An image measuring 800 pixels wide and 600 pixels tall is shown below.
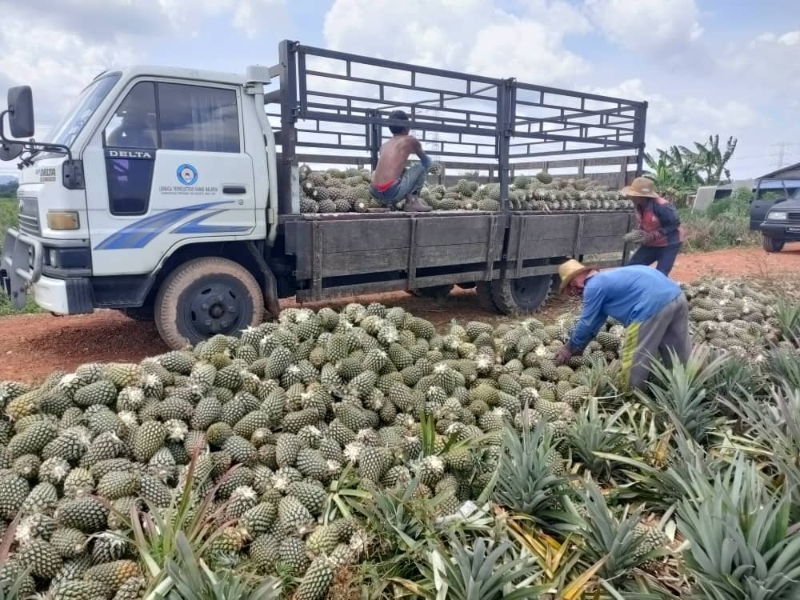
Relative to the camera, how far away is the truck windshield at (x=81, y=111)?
5.31 metres

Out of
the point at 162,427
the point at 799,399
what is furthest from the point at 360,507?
the point at 799,399

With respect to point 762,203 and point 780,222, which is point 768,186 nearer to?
point 762,203

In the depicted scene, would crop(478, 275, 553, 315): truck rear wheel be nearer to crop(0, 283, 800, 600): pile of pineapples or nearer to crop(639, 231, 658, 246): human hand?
crop(639, 231, 658, 246): human hand

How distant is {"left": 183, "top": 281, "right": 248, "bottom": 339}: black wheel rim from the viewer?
5785 millimetres

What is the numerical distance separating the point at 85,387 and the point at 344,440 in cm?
182

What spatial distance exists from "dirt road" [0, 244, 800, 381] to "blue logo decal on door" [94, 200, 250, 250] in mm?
1381

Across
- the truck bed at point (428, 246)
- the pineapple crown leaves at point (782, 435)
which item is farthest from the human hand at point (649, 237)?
the pineapple crown leaves at point (782, 435)

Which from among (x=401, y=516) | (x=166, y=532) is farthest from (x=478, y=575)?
(x=166, y=532)

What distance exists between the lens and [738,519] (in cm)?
253

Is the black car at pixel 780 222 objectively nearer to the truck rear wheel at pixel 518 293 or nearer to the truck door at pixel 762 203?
the truck door at pixel 762 203

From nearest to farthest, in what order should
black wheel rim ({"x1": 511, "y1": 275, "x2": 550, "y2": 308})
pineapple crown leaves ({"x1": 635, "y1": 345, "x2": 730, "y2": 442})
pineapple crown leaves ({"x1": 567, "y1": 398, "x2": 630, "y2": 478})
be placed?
pineapple crown leaves ({"x1": 567, "y1": 398, "x2": 630, "y2": 478}) < pineapple crown leaves ({"x1": 635, "y1": 345, "x2": 730, "y2": 442}) < black wheel rim ({"x1": 511, "y1": 275, "x2": 550, "y2": 308})

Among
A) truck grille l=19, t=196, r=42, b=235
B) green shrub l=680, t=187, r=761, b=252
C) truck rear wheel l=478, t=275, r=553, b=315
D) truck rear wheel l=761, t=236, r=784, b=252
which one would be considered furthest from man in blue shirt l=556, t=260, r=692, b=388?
truck rear wheel l=761, t=236, r=784, b=252

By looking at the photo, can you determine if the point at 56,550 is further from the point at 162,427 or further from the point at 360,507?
the point at 360,507

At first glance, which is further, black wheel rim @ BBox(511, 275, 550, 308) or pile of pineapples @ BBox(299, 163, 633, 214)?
black wheel rim @ BBox(511, 275, 550, 308)
